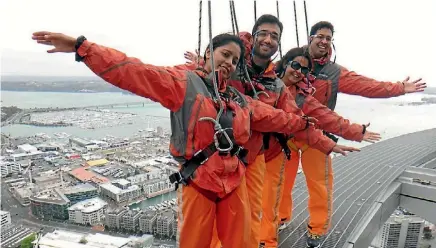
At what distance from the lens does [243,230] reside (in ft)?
3.72

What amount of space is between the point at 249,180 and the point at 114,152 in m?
18.3

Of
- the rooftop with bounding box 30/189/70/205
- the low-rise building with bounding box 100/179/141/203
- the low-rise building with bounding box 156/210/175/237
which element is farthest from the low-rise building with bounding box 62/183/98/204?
the low-rise building with bounding box 156/210/175/237

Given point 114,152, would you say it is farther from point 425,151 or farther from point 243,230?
point 243,230

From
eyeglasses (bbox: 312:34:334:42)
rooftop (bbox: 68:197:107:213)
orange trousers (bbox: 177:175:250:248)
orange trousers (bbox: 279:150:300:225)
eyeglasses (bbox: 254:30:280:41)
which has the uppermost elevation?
eyeglasses (bbox: 254:30:280:41)

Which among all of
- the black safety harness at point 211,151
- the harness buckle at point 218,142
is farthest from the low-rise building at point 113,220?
the harness buckle at point 218,142

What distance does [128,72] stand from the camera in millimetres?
868

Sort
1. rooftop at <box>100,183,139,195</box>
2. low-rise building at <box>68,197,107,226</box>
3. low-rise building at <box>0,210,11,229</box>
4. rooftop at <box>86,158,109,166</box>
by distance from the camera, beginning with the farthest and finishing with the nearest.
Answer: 1. rooftop at <box>86,158,109,166</box>
2. rooftop at <box>100,183,139,195</box>
3. low-rise building at <box>68,197,107,226</box>
4. low-rise building at <box>0,210,11,229</box>

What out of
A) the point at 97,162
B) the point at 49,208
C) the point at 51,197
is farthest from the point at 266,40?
the point at 97,162

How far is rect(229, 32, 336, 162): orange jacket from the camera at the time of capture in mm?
1337

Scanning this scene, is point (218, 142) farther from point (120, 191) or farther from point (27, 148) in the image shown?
point (27, 148)

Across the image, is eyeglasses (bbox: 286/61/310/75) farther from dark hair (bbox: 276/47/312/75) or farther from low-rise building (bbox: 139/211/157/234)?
low-rise building (bbox: 139/211/157/234)

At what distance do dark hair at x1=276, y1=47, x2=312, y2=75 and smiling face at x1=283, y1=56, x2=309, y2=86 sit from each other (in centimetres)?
2

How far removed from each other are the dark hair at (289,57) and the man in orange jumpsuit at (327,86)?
0.11m

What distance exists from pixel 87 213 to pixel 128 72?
10.4m
